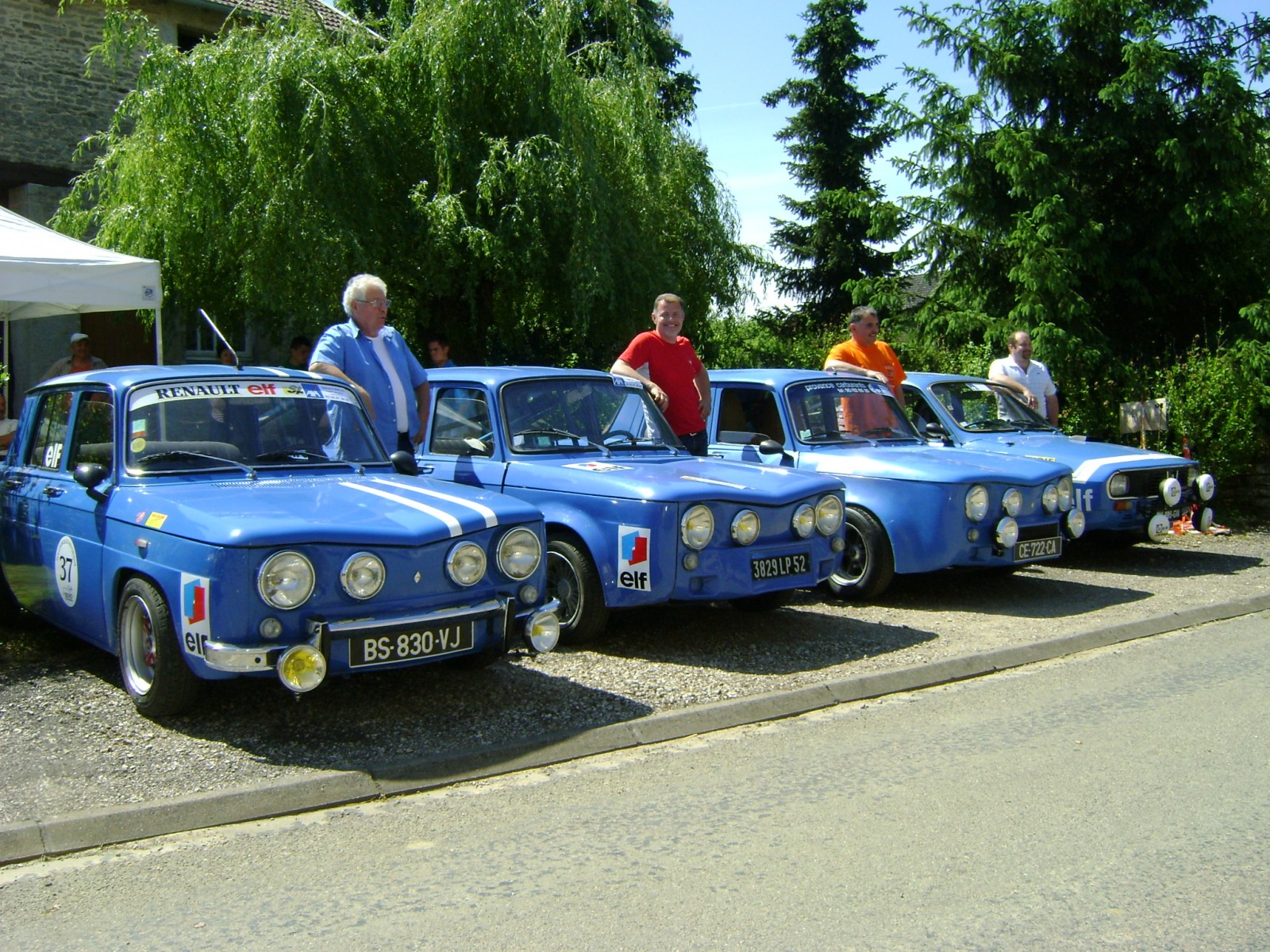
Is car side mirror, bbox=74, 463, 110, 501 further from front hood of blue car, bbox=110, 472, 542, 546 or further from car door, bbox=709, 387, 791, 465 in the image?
car door, bbox=709, 387, 791, 465

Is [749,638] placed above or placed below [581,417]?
below

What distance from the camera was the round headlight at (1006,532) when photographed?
8297 mm

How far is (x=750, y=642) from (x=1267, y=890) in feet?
12.5

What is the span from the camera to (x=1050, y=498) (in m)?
8.78

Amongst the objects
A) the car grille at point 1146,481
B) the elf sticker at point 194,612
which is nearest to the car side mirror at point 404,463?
the elf sticker at point 194,612

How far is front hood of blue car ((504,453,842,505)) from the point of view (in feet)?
21.8

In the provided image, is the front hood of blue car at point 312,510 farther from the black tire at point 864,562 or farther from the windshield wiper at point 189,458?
the black tire at point 864,562

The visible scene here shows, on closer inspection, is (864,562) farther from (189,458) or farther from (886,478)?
(189,458)

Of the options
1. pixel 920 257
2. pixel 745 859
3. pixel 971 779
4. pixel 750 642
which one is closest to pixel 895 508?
pixel 750 642

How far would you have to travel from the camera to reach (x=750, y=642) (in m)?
7.26

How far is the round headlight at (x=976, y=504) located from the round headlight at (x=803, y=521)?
168 centimetres

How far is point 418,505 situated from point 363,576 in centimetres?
56

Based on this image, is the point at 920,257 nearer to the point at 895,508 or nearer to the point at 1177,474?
the point at 1177,474

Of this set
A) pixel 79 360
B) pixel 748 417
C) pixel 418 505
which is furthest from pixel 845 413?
pixel 79 360
